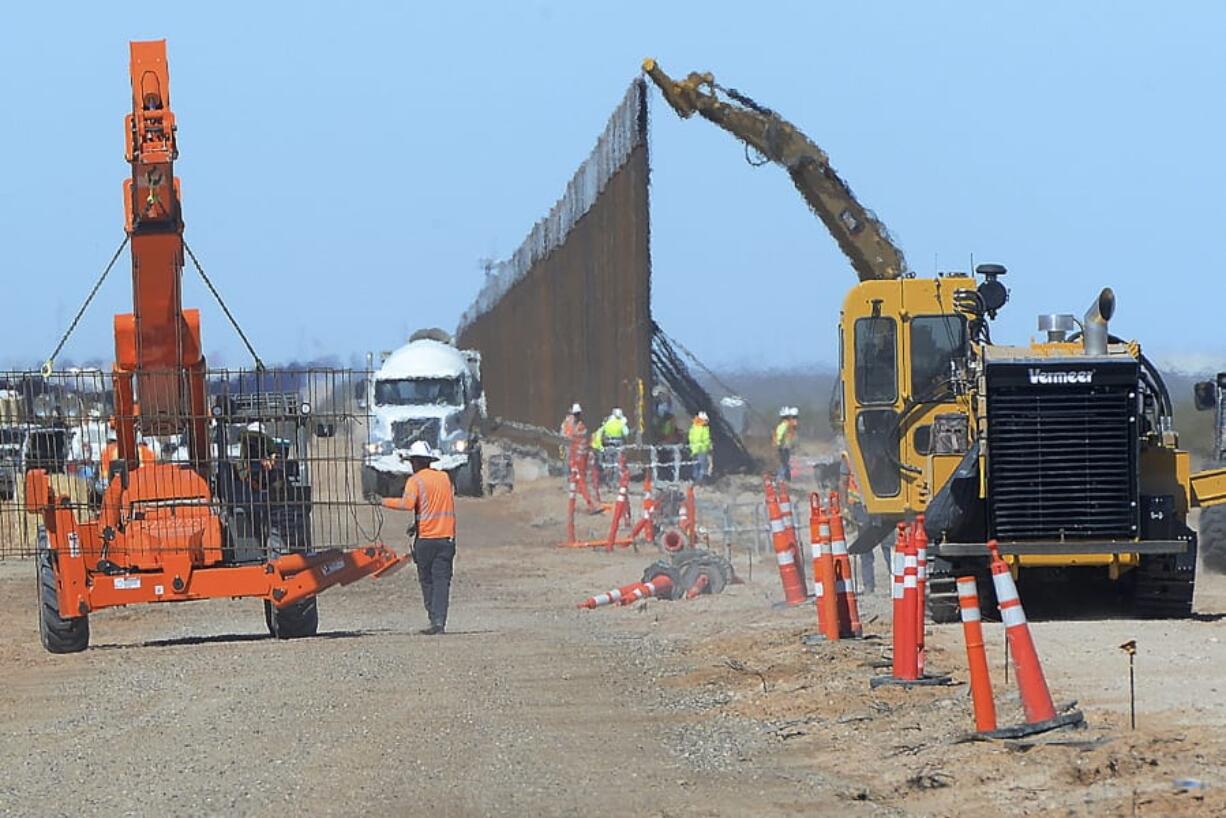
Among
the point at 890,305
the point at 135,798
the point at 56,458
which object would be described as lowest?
the point at 135,798

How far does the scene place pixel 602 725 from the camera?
42.0 ft

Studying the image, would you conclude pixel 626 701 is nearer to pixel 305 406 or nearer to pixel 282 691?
pixel 282 691

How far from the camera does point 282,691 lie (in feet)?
48.2

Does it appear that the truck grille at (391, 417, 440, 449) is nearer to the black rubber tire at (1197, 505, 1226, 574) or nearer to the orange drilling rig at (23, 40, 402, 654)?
the black rubber tire at (1197, 505, 1226, 574)

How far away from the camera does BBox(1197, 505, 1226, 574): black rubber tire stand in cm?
2342

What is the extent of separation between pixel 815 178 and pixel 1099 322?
12.5 metres

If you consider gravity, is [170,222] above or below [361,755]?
above

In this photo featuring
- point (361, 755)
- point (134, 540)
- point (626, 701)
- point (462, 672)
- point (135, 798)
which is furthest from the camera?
point (134, 540)

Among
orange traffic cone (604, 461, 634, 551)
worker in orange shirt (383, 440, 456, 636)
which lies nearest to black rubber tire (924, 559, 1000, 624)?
worker in orange shirt (383, 440, 456, 636)

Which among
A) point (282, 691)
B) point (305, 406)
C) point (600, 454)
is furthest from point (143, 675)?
point (600, 454)

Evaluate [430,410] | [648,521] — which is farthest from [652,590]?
[430,410]

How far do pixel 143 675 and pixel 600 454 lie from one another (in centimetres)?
2653

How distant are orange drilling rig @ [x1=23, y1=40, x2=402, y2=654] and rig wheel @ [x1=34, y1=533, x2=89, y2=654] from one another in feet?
0.06

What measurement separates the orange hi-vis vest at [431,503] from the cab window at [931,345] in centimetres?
477
